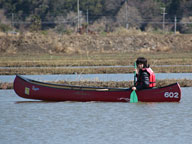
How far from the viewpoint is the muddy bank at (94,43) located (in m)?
51.1

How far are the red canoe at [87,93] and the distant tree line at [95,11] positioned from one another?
185ft

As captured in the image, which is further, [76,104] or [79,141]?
[76,104]

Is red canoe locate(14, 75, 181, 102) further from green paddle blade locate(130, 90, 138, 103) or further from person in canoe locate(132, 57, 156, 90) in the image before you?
person in canoe locate(132, 57, 156, 90)

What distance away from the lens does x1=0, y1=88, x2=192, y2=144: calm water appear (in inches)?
490

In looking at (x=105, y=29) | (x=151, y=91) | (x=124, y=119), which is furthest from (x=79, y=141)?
(x=105, y=29)

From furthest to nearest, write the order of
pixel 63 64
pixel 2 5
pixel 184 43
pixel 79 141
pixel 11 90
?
1. pixel 2 5
2. pixel 184 43
3. pixel 63 64
4. pixel 11 90
5. pixel 79 141

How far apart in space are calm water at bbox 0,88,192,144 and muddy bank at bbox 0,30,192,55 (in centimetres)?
3195

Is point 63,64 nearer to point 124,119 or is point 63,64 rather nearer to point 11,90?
point 11,90

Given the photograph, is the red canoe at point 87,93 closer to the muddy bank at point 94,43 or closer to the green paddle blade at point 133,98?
the green paddle blade at point 133,98

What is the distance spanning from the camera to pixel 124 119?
1509cm

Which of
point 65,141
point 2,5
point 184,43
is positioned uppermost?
point 2,5

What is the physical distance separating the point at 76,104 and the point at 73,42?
35.2m

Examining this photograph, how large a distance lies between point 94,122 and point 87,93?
10.8ft

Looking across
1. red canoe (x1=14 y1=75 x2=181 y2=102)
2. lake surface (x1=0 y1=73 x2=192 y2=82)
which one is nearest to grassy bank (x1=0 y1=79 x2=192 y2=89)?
lake surface (x1=0 y1=73 x2=192 y2=82)
